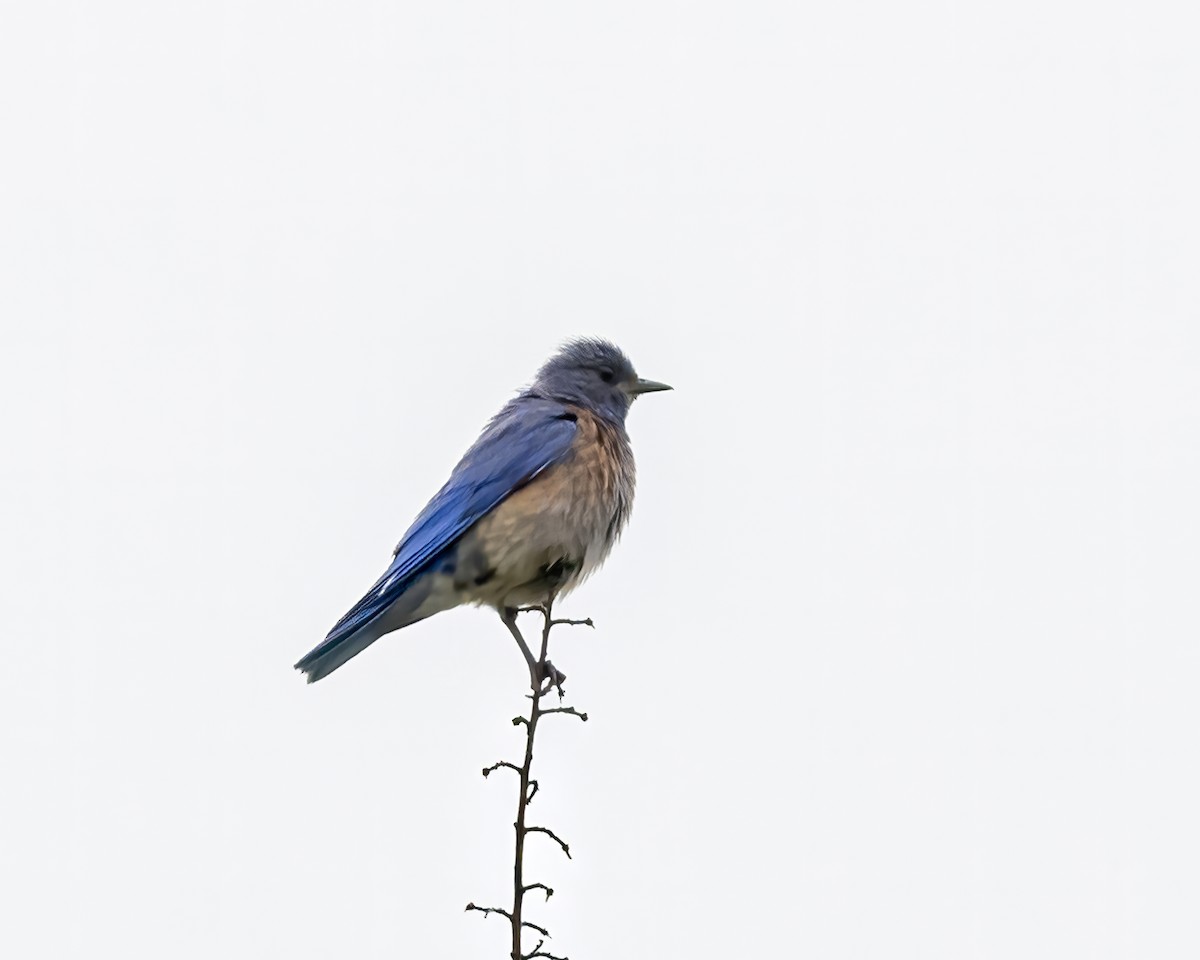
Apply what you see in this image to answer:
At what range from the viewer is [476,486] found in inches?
278

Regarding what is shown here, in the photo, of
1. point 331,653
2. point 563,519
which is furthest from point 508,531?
point 331,653

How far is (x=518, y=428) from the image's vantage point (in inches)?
291

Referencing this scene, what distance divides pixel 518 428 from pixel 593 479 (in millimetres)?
514

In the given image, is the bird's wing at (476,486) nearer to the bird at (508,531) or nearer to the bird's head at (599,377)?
the bird at (508,531)

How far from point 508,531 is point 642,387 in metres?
1.53

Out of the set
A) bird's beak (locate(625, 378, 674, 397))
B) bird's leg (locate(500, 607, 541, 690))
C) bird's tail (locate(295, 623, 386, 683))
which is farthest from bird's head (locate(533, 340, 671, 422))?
bird's tail (locate(295, 623, 386, 683))

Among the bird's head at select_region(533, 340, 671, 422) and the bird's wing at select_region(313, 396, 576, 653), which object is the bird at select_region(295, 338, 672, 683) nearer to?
the bird's wing at select_region(313, 396, 576, 653)

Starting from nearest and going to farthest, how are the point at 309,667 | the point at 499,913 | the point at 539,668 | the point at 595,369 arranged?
the point at 499,913 → the point at 539,668 → the point at 309,667 → the point at 595,369

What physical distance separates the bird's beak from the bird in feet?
2.04

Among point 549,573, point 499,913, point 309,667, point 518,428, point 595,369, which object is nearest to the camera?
point 499,913

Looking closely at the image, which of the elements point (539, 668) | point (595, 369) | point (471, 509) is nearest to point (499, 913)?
point (539, 668)

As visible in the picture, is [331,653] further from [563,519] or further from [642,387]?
[642,387]

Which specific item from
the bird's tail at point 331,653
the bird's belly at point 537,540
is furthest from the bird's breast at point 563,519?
the bird's tail at point 331,653

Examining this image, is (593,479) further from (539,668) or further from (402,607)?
(539,668)
